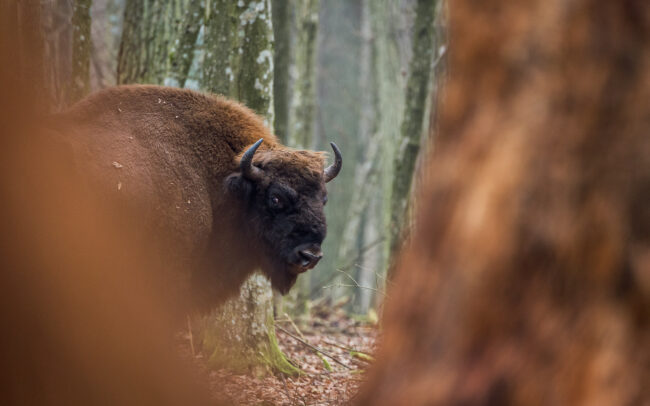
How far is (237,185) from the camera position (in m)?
6.13

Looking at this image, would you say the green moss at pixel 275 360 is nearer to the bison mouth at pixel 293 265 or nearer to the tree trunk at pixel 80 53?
the bison mouth at pixel 293 265

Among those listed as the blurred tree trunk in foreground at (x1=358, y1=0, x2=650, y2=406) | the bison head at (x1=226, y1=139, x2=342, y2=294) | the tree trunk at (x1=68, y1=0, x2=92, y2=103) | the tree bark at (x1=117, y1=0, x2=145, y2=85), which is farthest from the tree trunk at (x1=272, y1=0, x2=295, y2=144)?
the blurred tree trunk in foreground at (x1=358, y1=0, x2=650, y2=406)

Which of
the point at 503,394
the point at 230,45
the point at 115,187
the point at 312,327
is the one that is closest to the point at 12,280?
the point at 115,187

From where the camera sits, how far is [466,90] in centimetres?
174

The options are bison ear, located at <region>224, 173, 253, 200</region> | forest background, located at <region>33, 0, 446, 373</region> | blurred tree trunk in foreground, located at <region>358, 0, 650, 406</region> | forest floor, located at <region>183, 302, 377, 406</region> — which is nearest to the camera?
blurred tree trunk in foreground, located at <region>358, 0, 650, 406</region>

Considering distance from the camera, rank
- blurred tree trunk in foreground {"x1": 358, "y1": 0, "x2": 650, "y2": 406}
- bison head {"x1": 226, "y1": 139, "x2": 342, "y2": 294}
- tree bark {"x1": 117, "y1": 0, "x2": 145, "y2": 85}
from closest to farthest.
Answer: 1. blurred tree trunk in foreground {"x1": 358, "y1": 0, "x2": 650, "y2": 406}
2. bison head {"x1": 226, "y1": 139, "x2": 342, "y2": 294}
3. tree bark {"x1": 117, "y1": 0, "x2": 145, "y2": 85}

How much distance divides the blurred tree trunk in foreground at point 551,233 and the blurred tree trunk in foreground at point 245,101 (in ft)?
16.1

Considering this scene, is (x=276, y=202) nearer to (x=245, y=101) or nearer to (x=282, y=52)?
(x=245, y=101)

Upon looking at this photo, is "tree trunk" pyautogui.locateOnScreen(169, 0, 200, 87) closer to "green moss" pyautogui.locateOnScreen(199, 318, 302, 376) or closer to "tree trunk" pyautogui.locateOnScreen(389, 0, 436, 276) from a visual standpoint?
"green moss" pyautogui.locateOnScreen(199, 318, 302, 376)

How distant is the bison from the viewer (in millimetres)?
5578

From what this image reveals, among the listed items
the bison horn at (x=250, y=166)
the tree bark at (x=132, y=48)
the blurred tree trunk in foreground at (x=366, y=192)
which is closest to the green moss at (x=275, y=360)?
the bison horn at (x=250, y=166)

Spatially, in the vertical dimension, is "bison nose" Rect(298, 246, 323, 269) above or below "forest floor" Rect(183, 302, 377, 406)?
above

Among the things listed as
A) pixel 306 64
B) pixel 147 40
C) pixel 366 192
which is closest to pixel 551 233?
pixel 147 40

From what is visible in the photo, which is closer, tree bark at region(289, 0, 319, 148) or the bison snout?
the bison snout
